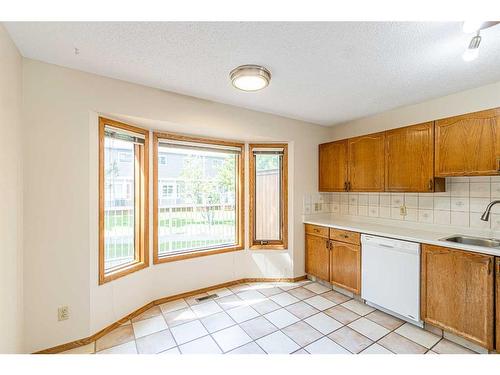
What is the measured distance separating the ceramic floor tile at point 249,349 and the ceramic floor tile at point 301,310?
62 centimetres

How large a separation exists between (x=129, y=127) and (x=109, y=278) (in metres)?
1.44

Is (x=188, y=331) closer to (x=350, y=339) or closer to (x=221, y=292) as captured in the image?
(x=221, y=292)

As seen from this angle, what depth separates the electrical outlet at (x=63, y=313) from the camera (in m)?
1.80

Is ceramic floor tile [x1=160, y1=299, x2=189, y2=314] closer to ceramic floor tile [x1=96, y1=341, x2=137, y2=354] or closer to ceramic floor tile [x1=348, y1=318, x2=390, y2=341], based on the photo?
ceramic floor tile [x1=96, y1=341, x2=137, y2=354]

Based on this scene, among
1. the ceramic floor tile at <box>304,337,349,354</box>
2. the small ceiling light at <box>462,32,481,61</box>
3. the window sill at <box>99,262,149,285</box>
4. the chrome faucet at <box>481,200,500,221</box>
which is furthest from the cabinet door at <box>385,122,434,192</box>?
the window sill at <box>99,262,149,285</box>

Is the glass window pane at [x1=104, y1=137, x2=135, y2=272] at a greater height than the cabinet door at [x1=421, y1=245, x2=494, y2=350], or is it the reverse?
the glass window pane at [x1=104, y1=137, x2=135, y2=272]

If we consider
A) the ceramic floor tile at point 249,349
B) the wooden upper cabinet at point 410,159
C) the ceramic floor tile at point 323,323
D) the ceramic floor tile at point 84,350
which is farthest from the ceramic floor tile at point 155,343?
the wooden upper cabinet at point 410,159

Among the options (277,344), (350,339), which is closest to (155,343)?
(277,344)

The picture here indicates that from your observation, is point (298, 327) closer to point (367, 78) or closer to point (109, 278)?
point (109, 278)

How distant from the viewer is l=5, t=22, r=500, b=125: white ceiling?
1379mm

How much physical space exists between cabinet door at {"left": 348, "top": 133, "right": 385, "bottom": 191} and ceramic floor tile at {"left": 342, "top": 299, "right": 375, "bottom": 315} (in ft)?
4.35

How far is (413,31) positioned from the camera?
139 centimetres

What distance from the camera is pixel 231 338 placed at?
1995 millimetres
